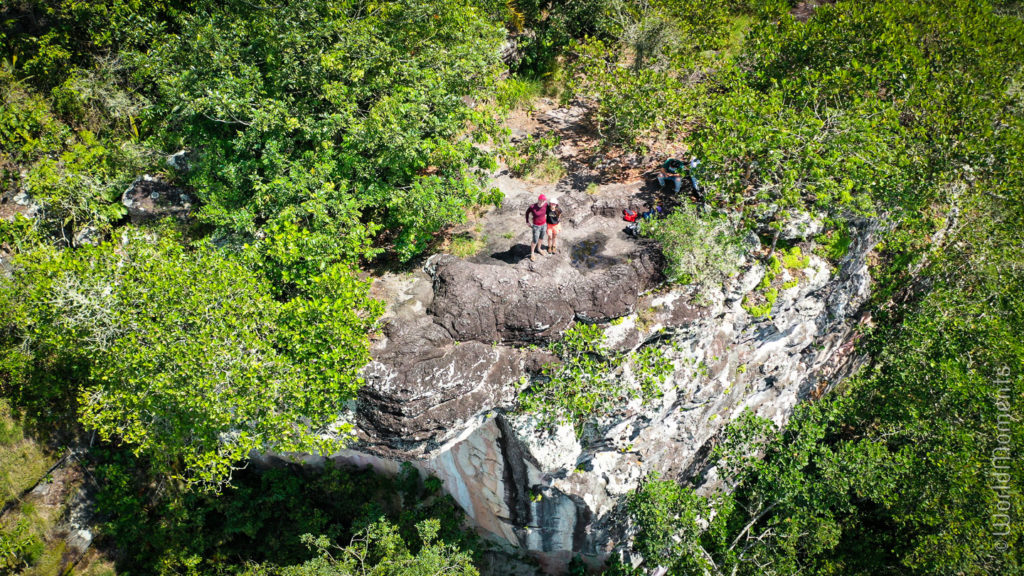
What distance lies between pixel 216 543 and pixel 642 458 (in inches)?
603

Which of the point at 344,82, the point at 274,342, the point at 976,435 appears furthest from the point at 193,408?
the point at 976,435

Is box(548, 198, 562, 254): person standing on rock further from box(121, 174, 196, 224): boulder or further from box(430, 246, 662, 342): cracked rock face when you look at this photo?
box(121, 174, 196, 224): boulder

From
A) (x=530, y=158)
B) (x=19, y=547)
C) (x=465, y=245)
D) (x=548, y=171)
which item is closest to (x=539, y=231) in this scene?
(x=465, y=245)

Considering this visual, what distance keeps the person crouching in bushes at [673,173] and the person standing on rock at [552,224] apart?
15.3 ft

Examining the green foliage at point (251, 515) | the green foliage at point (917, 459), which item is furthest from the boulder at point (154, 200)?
the green foliage at point (917, 459)

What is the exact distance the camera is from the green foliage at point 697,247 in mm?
15461

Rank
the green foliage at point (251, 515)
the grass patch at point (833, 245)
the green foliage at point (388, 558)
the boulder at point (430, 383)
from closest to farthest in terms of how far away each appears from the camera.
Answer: the boulder at point (430, 383), the green foliage at point (388, 558), the grass patch at point (833, 245), the green foliage at point (251, 515)

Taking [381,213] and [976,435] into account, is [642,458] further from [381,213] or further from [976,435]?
[381,213]

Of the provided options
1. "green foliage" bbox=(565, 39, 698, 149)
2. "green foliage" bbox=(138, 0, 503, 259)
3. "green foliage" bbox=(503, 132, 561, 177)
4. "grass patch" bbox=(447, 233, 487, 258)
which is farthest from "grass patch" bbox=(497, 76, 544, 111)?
"grass patch" bbox=(447, 233, 487, 258)

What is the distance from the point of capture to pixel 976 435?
1642 cm

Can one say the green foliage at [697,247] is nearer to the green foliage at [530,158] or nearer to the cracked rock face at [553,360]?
the cracked rock face at [553,360]

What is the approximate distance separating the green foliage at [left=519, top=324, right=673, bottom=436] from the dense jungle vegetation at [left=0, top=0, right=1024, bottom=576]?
0.34 meters

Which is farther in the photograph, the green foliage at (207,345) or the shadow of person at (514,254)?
the shadow of person at (514,254)

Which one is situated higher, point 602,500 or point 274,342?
point 274,342
